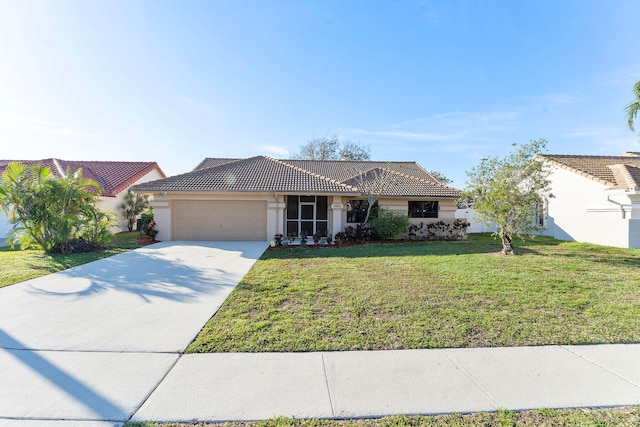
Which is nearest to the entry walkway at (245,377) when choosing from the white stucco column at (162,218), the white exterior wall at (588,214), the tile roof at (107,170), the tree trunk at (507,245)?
the tree trunk at (507,245)

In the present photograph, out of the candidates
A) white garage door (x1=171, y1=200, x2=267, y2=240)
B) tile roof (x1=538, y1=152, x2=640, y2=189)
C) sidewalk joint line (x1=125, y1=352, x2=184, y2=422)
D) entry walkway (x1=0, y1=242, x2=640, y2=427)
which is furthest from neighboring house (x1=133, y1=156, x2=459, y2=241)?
sidewalk joint line (x1=125, y1=352, x2=184, y2=422)

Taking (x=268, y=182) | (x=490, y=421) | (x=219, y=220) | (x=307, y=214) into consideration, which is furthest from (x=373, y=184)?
(x=490, y=421)

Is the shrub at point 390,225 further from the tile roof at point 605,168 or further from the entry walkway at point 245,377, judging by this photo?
the entry walkway at point 245,377

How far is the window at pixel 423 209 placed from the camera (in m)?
16.8

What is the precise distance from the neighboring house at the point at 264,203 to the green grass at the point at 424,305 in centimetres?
535

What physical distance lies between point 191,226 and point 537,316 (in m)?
14.3

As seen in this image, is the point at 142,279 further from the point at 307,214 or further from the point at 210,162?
the point at 210,162

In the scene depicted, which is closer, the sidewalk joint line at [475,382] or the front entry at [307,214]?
the sidewalk joint line at [475,382]

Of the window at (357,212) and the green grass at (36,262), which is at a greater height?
the window at (357,212)

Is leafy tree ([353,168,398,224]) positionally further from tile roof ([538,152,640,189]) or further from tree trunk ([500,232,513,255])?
tile roof ([538,152,640,189])

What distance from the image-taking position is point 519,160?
36.2 ft

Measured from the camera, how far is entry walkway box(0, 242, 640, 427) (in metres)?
2.82

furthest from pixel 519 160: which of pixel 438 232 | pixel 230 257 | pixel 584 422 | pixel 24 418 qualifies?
pixel 24 418

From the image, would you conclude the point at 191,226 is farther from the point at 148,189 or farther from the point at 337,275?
the point at 337,275
